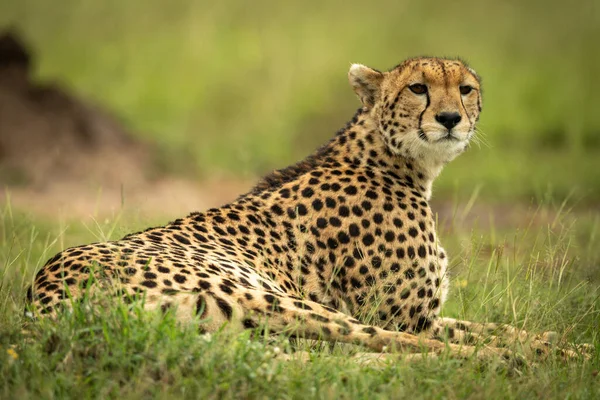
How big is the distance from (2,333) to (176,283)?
0.65 m

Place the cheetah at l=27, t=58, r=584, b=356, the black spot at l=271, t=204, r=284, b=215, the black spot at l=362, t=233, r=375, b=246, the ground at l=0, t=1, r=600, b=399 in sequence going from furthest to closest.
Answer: the black spot at l=271, t=204, r=284, b=215, the black spot at l=362, t=233, r=375, b=246, the cheetah at l=27, t=58, r=584, b=356, the ground at l=0, t=1, r=600, b=399

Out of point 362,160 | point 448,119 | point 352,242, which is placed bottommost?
point 352,242

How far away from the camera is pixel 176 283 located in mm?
3617

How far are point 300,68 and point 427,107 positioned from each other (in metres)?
10.2

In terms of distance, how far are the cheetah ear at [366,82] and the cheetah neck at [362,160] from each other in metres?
0.07

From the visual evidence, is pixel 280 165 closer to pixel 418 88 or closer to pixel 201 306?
pixel 418 88

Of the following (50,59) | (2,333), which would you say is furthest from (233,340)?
(50,59)

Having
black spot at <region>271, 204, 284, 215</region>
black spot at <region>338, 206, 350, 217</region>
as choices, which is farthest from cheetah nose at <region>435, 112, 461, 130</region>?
black spot at <region>271, 204, 284, 215</region>

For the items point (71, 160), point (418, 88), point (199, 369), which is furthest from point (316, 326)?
point (71, 160)

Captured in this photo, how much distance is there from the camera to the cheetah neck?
455 cm

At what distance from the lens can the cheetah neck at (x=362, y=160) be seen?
14.9 feet

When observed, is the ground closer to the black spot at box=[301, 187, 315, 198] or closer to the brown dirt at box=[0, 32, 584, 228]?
the brown dirt at box=[0, 32, 584, 228]

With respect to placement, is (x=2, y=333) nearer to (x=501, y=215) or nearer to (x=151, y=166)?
(x=501, y=215)

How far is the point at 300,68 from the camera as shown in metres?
14.4
